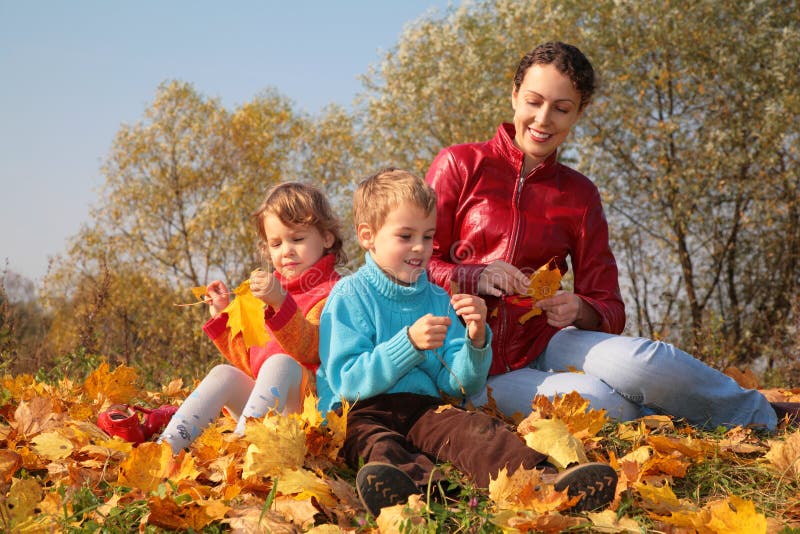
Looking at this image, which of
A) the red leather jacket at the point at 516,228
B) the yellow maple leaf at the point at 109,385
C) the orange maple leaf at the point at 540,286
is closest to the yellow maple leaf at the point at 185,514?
the red leather jacket at the point at 516,228

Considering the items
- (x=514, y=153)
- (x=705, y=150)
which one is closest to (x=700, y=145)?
(x=705, y=150)

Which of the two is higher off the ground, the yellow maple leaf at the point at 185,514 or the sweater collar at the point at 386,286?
the sweater collar at the point at 386,286

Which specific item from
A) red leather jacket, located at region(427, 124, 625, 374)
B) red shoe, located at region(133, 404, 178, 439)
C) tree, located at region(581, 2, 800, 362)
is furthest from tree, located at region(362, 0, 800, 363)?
red shoe, located at region(133, 404, 178, 439)

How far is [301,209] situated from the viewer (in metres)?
3.39

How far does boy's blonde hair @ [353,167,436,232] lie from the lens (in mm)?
2965

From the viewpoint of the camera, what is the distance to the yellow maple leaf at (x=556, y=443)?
2465 millimetres

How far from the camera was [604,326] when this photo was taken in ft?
11.9

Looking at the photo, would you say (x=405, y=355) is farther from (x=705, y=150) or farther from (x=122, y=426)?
(x=705, y=150)

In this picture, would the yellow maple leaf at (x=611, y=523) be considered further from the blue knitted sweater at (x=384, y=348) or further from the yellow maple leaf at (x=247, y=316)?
the yellow maple leaf at (x=247, y=316)

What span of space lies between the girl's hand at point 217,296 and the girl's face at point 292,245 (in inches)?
14.3

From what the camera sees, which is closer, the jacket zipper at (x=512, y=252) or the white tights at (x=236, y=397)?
the white tights at (x=236, y=397)

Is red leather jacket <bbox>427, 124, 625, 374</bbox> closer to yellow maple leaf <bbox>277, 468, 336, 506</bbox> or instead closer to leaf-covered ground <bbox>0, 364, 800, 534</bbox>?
leaf-covered ground <bbox>0, 364, 800, 534</bbox>

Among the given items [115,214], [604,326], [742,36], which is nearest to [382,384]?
[604,326]

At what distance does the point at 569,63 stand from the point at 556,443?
179 cm
